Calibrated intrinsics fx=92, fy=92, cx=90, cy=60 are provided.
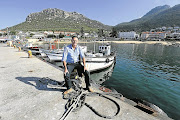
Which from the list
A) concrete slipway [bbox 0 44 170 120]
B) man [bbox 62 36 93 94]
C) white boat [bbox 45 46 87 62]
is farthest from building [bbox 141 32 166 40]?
concrete slipway [bbox 0 44 170 120]

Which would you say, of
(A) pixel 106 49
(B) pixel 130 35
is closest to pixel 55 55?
(A) pixel 106 49

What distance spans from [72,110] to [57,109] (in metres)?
0.55

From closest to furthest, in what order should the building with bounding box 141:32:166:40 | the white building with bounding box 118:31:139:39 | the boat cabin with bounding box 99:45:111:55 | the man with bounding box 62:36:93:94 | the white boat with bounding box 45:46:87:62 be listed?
the man with bounding box 62:36:93:94 < the white boat with bounding box 45:46:87:62 < the boat cabin with bounding box 99:45:111:55 < the building with bounding box 141:32:166:40 < the white building with bounding box 118:31:139:39

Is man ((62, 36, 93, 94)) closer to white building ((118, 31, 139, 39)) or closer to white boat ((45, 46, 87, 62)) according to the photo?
white boat ((45, 46, 87, 62))

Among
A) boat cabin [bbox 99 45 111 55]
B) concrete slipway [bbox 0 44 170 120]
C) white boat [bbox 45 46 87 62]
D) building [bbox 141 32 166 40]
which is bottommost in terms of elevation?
concrete slipway [bbox 0 44 170 120]

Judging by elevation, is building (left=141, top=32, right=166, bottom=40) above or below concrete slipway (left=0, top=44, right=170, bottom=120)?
above

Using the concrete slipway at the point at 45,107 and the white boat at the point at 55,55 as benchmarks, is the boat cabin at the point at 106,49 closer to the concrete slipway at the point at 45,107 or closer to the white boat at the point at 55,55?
the white boat at the point at 55,55

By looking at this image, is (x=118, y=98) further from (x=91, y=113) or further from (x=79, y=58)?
(x=79, y=58)

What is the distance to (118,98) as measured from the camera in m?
3.96

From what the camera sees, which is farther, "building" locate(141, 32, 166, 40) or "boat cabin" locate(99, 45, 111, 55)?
"building" locate(141, 32, 166, 40)

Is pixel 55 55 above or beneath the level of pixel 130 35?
beneath

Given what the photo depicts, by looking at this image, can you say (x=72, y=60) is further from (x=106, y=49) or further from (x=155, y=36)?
(x=155, y=36)

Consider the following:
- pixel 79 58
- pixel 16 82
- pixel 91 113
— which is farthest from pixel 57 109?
pixel 16 82

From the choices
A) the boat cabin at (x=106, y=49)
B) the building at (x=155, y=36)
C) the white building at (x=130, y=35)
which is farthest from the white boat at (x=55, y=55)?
the white building at (x=130, y=35)
